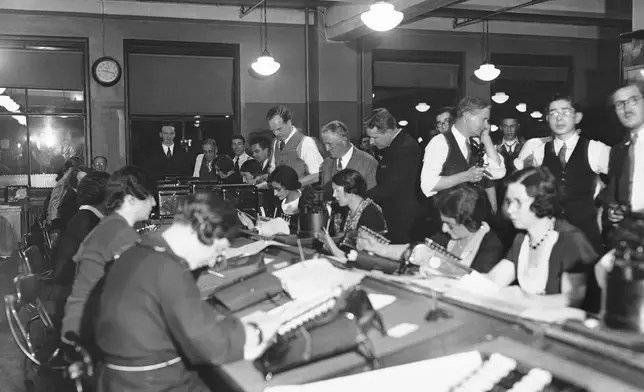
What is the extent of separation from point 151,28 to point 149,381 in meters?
7.83

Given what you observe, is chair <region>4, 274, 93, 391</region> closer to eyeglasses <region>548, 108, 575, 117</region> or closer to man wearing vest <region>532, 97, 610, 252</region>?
man wearing vest <region>532, 97, 610, 252</region>

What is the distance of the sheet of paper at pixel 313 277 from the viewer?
238 centimetres

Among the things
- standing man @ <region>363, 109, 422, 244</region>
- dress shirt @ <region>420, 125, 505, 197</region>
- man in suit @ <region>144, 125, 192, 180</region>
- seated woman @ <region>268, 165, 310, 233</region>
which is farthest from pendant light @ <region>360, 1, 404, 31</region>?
man in suit @ <region>144, 125, 192, 180</region>

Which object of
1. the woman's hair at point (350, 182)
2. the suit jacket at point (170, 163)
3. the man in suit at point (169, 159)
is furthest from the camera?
the suit jacket at point (170, 163)

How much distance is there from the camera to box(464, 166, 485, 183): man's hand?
3934 mm

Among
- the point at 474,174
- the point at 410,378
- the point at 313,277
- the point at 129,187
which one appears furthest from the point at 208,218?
the point at 474,174

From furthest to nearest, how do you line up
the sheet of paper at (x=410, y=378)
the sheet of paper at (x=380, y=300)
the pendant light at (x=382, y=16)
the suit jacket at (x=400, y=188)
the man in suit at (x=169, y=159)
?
the man in suit at (x=169, y=159)
the pendant light at (x=382, y=16)
the suit jacket at (x=400, y=188)
the sheet of paper at (x=380, y=300)
the sheet of paper at (x=410, y=378)

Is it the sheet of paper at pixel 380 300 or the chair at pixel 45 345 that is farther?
the chair at pixel 45 345

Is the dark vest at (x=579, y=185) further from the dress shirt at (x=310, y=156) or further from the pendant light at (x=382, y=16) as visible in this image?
the pendant light at (x=382, y=16)

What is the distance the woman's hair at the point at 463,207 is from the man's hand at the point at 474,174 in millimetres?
904

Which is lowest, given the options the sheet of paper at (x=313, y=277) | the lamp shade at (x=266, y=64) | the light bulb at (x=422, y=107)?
the sheet of paper at (x=313, y=277)

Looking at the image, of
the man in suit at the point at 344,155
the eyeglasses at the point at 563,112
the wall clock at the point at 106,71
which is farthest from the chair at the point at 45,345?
the wall clock at the point at 106,71

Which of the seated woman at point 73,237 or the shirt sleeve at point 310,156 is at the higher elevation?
the shirt sleeve at point 310,156

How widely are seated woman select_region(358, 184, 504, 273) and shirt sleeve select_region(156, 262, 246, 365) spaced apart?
3.97 feet
